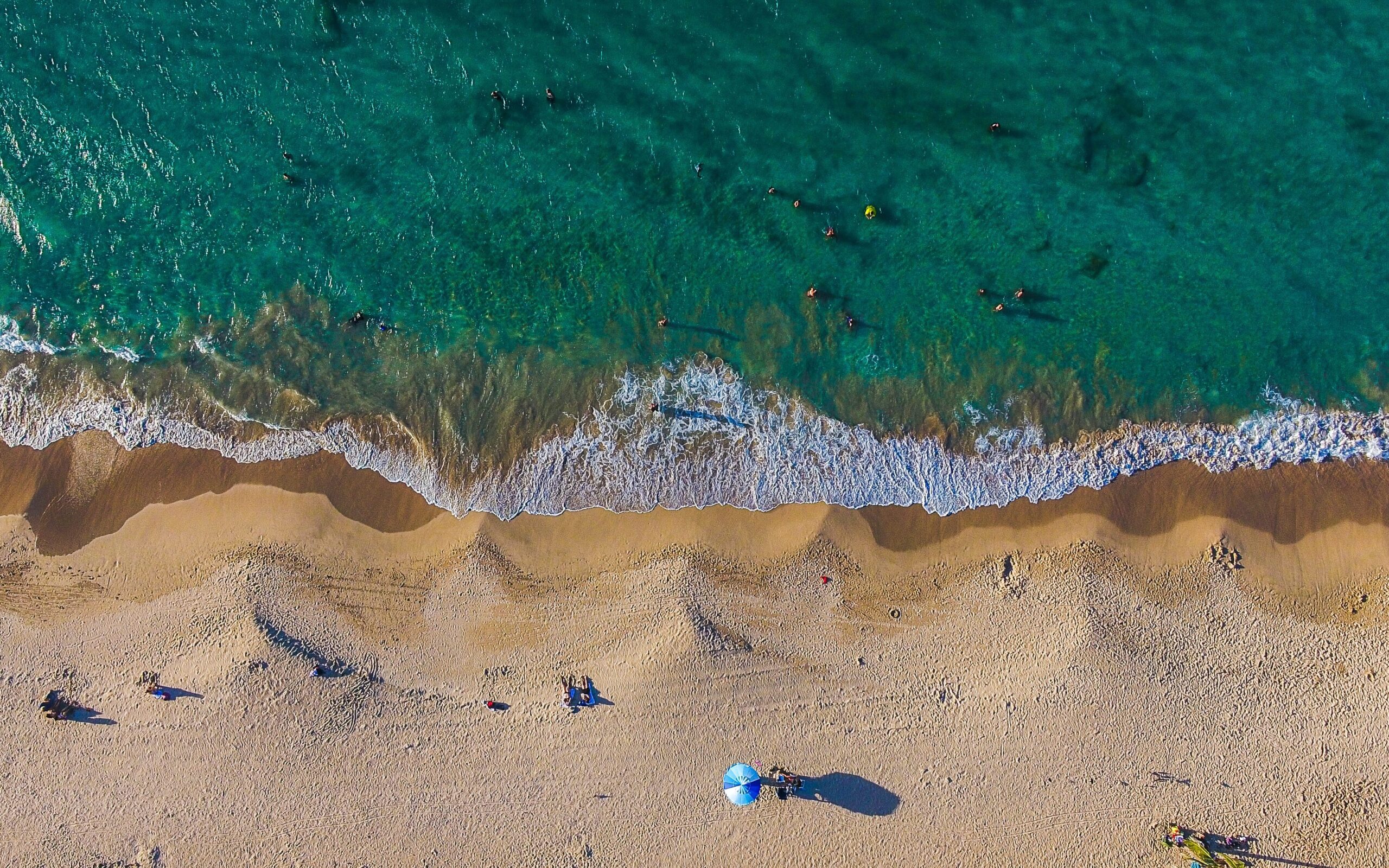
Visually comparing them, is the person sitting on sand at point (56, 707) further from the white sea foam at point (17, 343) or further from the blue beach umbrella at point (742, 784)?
the blue beach umbrella at point (742, 784)

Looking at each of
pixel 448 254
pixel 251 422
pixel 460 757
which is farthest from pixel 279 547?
pixel 448 254

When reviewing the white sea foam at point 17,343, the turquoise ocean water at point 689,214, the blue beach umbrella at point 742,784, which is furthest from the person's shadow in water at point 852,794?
the white sea foam at point 17,343

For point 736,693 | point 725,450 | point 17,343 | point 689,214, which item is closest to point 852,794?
point 736,693

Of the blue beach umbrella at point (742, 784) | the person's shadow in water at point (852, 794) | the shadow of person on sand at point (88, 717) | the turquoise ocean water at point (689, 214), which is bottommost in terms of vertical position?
the shadow of person on sand at point (88, 717)

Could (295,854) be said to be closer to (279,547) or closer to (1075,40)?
(279,547)

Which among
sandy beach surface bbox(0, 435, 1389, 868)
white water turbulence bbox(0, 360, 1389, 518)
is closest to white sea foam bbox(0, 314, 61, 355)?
white water turbulence bbox(0, 360, 1389, 518)

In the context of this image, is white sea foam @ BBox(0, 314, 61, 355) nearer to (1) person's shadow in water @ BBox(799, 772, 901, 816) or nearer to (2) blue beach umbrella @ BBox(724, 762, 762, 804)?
(2) blue beach umbrella @ BBox(724, 762, 762, 804)
